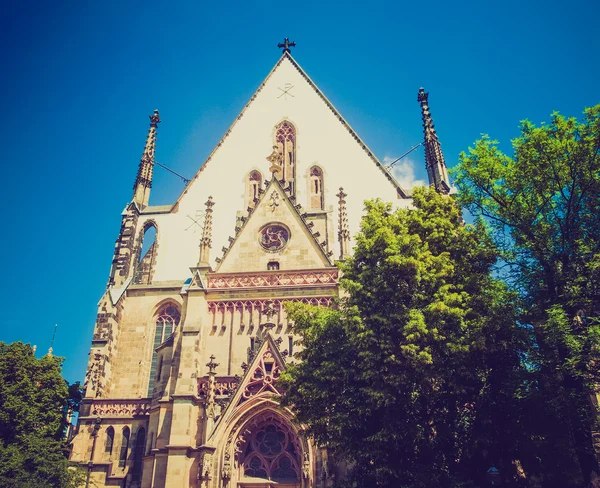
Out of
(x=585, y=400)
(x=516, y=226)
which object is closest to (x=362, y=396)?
(x=585, y=400)

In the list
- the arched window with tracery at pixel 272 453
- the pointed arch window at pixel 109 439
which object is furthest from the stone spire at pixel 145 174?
the arched window with tracery at pixel 272 453

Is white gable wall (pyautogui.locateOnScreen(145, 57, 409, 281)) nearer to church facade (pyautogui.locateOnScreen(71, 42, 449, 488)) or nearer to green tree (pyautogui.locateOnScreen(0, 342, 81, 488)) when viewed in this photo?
church facade (pyautogui.locateOnScreen(71, 42, 449, 488))

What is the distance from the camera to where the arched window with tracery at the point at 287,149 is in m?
29.3

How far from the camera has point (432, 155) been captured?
28.4 meters

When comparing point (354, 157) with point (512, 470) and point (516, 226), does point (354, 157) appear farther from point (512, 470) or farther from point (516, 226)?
point (512, 470)

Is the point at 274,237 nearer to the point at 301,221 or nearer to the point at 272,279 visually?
the point at 301,221

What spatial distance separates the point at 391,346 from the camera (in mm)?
12422

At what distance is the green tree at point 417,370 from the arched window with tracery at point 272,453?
17.7ft

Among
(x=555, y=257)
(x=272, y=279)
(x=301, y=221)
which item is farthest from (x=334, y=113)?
(x=555, y=257)

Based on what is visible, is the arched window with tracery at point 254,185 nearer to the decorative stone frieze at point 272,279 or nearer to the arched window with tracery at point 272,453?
the decorative stone frieze at point 272,279

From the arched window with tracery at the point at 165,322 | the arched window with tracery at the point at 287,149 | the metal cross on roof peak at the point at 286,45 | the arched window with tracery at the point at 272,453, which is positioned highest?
the metal cross on roof peak at the point at 286,45

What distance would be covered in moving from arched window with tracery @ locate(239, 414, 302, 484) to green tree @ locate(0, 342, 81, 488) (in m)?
7.09

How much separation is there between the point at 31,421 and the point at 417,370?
1843 cm

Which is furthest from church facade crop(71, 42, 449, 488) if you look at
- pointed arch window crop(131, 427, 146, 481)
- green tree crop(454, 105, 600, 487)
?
green tree crop(454, 105, 600, 487)
